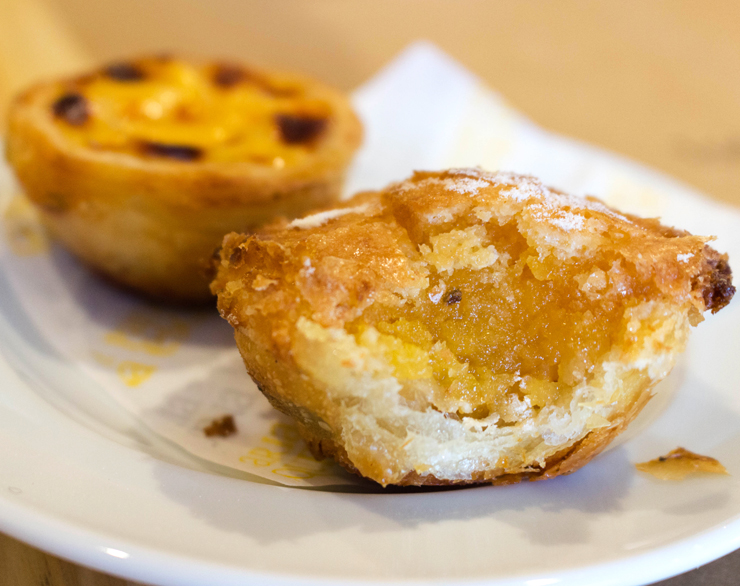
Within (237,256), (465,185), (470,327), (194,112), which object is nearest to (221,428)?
(237,256)

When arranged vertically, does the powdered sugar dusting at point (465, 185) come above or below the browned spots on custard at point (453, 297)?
above

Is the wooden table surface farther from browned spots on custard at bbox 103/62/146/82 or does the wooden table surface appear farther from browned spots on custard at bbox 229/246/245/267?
browned spots on custard at bbox 229/246/245/267

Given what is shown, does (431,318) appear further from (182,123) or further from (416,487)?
(182,123)

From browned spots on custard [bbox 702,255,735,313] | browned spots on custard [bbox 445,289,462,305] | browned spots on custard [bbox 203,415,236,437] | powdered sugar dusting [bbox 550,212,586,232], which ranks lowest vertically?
browned spots on custard [bbox 203,415,236,437]

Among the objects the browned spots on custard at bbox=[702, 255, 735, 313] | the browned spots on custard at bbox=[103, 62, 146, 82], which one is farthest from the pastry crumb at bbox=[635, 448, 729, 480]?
the browned spots on custard at bbox=[103, 62, 146, 82]

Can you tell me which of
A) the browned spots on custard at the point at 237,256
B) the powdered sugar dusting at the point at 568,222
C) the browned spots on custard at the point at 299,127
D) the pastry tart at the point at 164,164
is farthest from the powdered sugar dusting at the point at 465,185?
the browned spots on custard at the point at 299,127

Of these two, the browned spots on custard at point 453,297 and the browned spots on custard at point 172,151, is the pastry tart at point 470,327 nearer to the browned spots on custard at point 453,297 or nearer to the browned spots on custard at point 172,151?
the browned spots on custard at point 453,297
